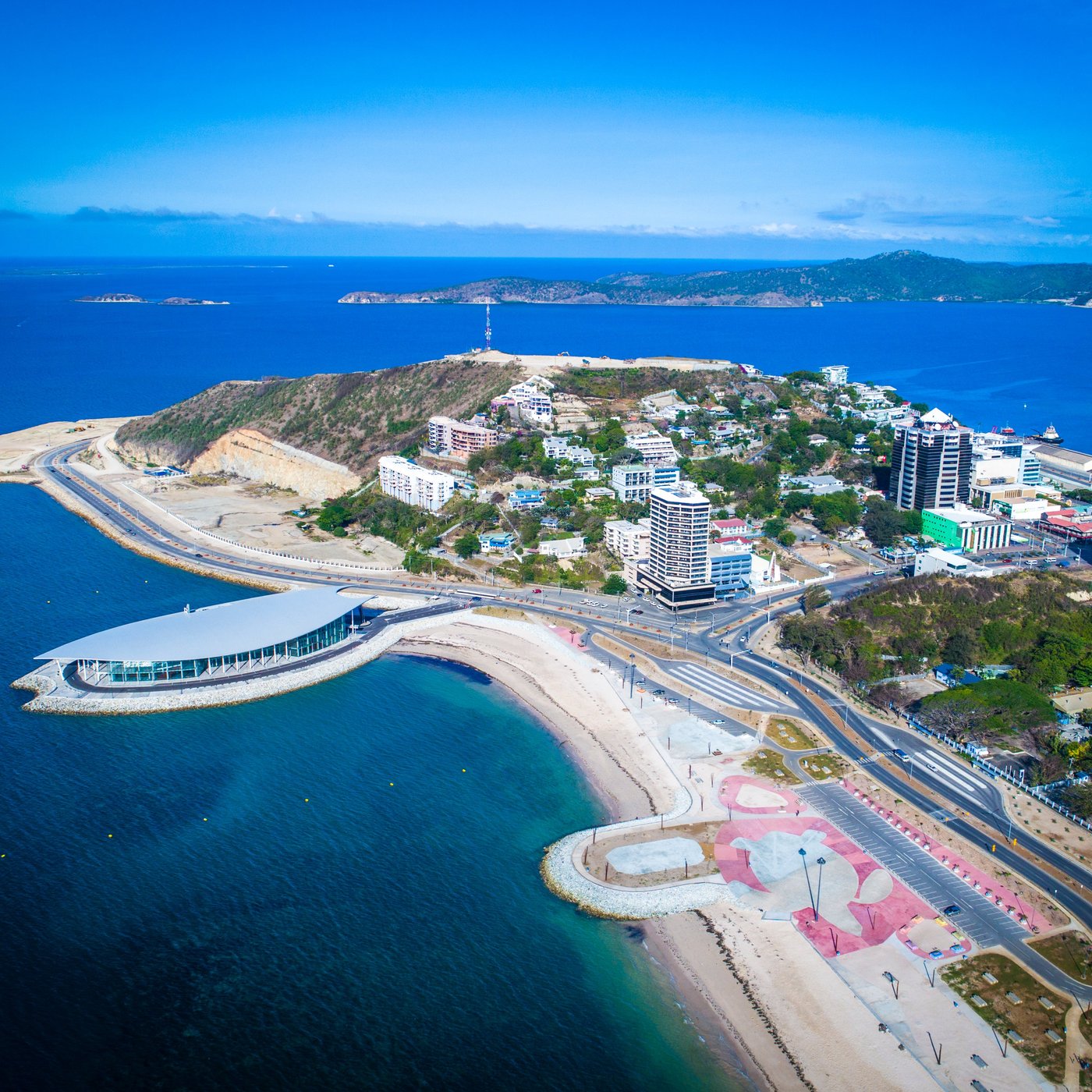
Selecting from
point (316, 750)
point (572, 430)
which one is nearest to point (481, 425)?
point (572, 430)

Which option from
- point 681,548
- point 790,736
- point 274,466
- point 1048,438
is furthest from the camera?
point 1048,438

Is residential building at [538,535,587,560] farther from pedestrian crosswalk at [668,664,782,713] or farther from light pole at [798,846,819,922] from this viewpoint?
light pole at [798,846,819,922]

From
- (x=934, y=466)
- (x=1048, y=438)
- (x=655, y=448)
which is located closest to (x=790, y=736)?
(x=934, y=466)

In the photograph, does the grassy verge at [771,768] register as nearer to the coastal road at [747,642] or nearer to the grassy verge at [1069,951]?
the coastal road at [747,642]

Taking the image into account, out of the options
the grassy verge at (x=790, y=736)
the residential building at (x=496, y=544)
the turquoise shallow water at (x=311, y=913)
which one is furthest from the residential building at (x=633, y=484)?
the grassy verge at (x=790, y=736)

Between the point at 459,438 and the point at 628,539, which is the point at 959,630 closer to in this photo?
the point at 628,539

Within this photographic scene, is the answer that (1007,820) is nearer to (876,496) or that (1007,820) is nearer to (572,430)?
(876,496)
